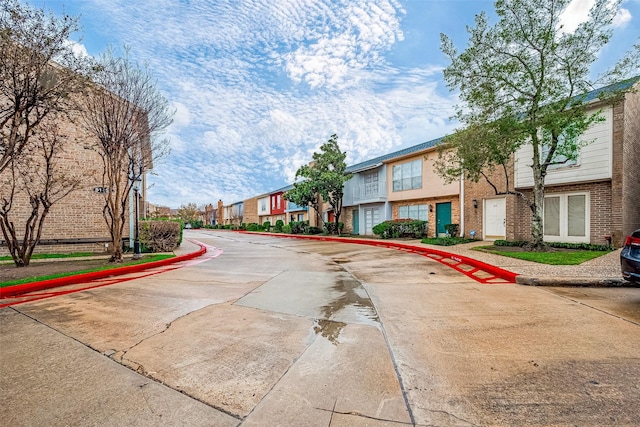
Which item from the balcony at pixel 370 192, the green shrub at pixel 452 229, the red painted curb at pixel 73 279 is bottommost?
the red painted curb at pixel 73 279

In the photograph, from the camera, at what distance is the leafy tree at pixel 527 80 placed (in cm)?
1029

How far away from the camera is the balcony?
2364 centimetres

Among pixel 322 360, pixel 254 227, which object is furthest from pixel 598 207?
pixel 254 227

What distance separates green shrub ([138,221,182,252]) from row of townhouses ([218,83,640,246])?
13.6 metres

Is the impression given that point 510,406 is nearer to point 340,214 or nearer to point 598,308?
point 598,308

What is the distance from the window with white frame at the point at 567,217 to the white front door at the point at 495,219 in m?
1.77

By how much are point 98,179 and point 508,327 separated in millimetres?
15564

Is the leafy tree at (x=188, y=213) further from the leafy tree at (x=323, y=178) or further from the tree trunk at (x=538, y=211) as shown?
the tree trunk at (x=538, y=211)

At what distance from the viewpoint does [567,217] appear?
13.5m

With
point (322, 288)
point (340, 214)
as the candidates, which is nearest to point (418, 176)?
point (340, 214)

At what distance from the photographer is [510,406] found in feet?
7.60

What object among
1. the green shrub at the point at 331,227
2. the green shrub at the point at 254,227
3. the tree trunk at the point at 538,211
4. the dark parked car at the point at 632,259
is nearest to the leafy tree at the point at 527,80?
the tree trunk at the point at 538,211

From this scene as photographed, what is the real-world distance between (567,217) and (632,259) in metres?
→ 10.0

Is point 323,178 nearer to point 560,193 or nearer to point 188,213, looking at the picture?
point 560,193
